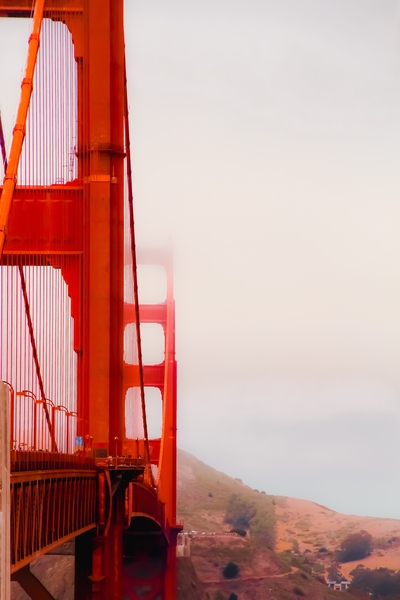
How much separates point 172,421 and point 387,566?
60.9 metres

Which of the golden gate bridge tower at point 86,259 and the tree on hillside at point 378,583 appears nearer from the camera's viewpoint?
the golden gate bridge tower at point 86,259

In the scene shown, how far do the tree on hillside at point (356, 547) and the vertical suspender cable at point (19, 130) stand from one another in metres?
92.2

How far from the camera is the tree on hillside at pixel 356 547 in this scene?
110 meters

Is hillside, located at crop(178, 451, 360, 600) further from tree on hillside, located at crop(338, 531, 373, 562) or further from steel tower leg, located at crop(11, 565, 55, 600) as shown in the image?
steel tower leg, located at crop(11, 565, 55, 600)

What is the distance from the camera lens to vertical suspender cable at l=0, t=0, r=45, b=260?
46.2 feet

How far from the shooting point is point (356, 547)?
11269 cm

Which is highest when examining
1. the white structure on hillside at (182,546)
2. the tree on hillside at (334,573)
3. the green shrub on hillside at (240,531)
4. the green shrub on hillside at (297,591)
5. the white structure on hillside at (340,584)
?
the green shrub on hillside at (240,531)

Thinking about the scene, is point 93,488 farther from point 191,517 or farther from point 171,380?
point 191,517

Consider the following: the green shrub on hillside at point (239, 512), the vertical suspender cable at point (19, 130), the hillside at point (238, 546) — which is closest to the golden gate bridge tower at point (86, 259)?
the vertical suspender cable at point (19, 130)

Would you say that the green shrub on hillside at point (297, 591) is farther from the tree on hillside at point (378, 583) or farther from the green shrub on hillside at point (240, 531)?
the green shrub on hillside at point (240, 531)

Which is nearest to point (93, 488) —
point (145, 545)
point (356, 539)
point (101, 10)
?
point (101, 10)

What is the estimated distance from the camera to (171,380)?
46656 mm

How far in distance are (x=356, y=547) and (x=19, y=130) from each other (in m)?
98.1

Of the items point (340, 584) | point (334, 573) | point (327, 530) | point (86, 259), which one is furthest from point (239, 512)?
point (86, 259)
